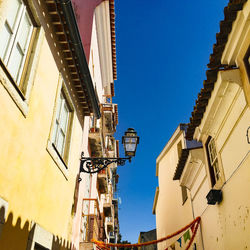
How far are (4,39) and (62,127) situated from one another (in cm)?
321

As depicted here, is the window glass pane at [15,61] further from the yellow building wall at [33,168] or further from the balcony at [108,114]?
the balcony at [108,114]

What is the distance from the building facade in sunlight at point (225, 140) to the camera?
17.5ft

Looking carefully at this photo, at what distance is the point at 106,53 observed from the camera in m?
15.9

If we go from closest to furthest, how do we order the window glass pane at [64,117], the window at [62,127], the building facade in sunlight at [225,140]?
1. the building facade in sunlight at [225,140]
2. the window at [62,127]
3. the window glass pane at [64,117]

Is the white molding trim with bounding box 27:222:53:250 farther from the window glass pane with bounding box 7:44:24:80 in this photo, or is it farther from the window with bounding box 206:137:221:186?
the window with bounding box 206:137:221:186

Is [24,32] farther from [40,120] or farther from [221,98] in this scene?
[221,98]

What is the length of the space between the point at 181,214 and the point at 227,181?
23.8 ft

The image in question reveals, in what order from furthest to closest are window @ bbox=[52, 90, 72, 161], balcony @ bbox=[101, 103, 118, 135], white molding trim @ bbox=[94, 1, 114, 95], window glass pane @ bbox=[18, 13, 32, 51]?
balcony @ bbox=[101, 103, 118, 135] → white molding trim @ bbox=[94, 1, 114, 95] → window @ bbox=[52, 90, 72, 161] → window glass pane @ bbox=[18, 13, 32, 51]

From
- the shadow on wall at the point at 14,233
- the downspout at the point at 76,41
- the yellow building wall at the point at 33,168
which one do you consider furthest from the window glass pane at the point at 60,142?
the shadow on wall at the point at 14,233

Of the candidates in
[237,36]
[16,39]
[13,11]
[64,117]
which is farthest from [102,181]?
[13,11]

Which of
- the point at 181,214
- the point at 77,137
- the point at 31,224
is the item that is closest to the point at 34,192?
the point at 31,224

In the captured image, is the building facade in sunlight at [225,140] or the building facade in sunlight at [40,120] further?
the building facade in sunlight at [225,140]

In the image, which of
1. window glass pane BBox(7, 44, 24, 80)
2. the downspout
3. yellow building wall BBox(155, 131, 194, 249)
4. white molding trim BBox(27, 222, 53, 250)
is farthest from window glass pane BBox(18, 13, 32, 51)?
yellow building wall BBox(155, 131, 194, 249)

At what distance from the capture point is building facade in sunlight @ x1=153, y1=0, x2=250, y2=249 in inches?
210
